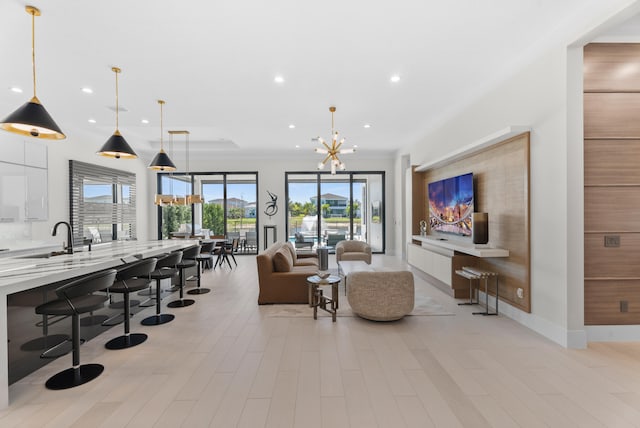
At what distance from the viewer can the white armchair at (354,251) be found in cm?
630

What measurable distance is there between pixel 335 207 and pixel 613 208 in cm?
684

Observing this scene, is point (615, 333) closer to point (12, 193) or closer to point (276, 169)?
point (276, 169)

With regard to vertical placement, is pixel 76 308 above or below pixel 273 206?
below

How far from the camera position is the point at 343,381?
2338 mm

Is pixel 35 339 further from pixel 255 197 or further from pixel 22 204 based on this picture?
pixel 255 197

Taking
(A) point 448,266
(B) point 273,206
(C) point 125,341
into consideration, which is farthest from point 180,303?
(B) point 273,206

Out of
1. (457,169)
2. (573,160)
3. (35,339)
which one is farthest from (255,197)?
(573,160)

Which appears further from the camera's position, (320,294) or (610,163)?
(320,294)

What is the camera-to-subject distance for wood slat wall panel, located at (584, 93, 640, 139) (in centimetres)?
299

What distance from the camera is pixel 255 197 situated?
9250 millimetres

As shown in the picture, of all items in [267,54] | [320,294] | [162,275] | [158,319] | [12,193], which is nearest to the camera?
[267,54]

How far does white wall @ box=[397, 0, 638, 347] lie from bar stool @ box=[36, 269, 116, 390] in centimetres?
426

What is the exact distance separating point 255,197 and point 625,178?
26.7 ft

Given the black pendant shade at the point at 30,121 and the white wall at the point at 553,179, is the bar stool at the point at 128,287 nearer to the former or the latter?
the black pendant shade at the point at 30,121
